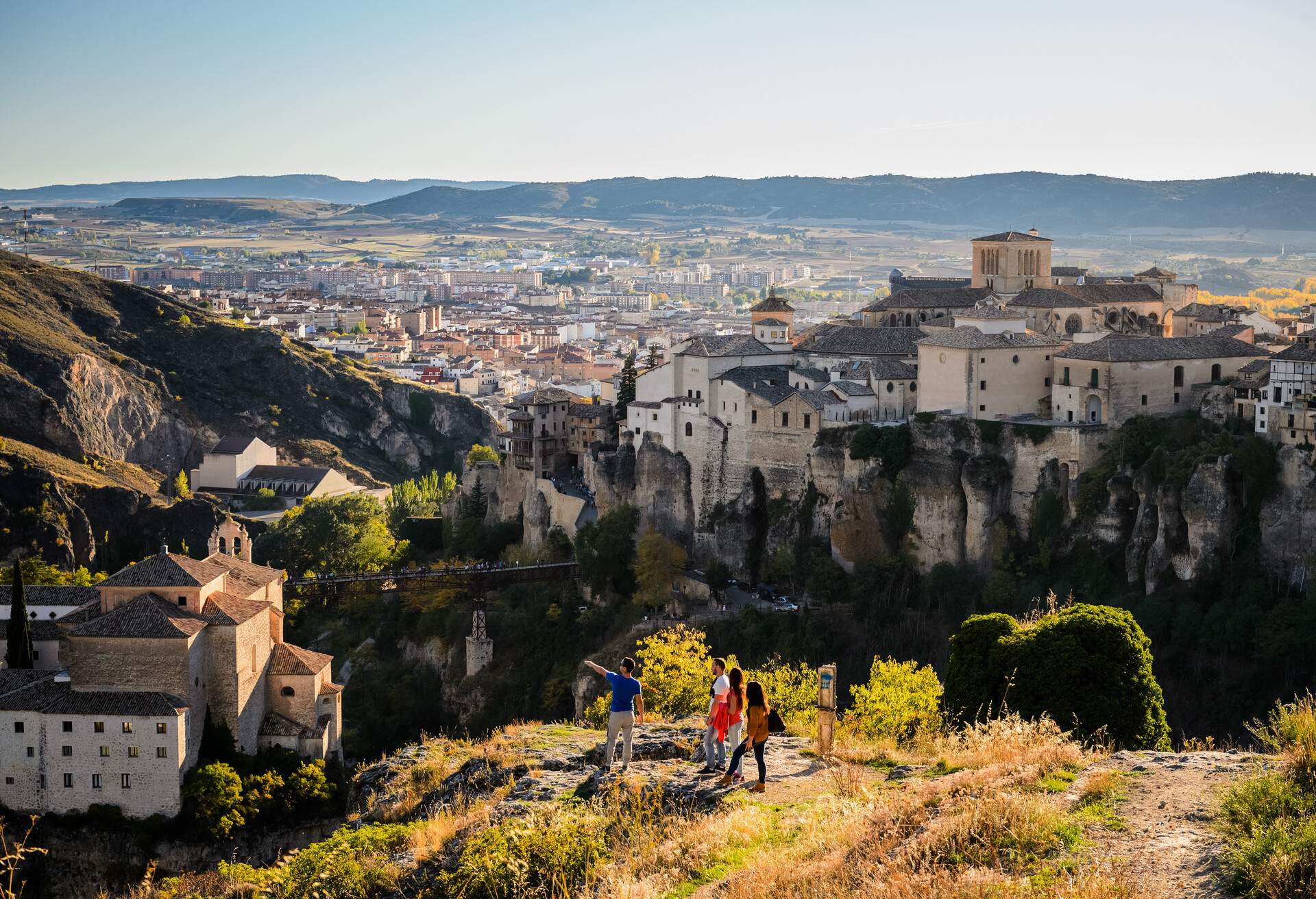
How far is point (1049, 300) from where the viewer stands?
51312mm

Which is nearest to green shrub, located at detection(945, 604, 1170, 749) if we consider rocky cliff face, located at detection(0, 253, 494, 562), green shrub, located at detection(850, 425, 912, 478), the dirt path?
the dirt path

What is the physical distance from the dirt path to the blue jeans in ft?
12.6

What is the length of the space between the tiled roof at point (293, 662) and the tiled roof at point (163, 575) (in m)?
2.42

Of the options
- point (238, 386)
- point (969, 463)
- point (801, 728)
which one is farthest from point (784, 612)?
point (238, 386)

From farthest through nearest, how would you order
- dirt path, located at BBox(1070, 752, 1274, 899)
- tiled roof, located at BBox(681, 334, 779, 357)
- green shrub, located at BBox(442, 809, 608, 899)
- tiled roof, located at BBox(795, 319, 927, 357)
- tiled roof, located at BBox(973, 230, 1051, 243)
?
tiled roof, located at BBox(973, 230, 1051, 243) → tiled roof, located at BBox(681, 334, 779, 357) → tiled roof, located at BBox(795, 319, 927, 357) → green shrub, located at BBox(442, 809, 608, 899) → dirt path, located at BBox(1070, 752, 1274, 899)

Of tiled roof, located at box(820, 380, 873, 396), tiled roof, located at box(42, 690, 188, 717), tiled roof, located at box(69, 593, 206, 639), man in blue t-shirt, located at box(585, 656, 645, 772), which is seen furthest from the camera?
tiled roof, located at box(820, 380, 873, 396)

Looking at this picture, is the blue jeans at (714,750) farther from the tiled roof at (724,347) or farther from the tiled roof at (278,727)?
the tiled roof at (724,347)

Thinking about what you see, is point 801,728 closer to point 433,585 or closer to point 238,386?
point 433,585

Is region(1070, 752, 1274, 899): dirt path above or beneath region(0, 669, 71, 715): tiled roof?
above

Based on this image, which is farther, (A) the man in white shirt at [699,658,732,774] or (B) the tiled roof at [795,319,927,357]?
(B) the tiled roof at [795,319,927,357]

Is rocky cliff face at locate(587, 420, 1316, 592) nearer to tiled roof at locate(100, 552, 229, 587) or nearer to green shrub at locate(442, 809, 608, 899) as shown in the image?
tiled roof at locate(100, 552, 229, 587)

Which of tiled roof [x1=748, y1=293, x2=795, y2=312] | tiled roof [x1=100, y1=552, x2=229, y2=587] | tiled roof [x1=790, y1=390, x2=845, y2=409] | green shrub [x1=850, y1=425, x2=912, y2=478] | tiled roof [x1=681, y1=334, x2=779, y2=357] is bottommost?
tiled roof [x1=100, y1=552, x2=229, y2=587]

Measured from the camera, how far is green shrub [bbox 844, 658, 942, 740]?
2590cm

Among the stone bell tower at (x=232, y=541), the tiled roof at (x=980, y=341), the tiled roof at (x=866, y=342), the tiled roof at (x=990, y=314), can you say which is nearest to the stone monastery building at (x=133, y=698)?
the stone bell tower at (x=232, y=541)
